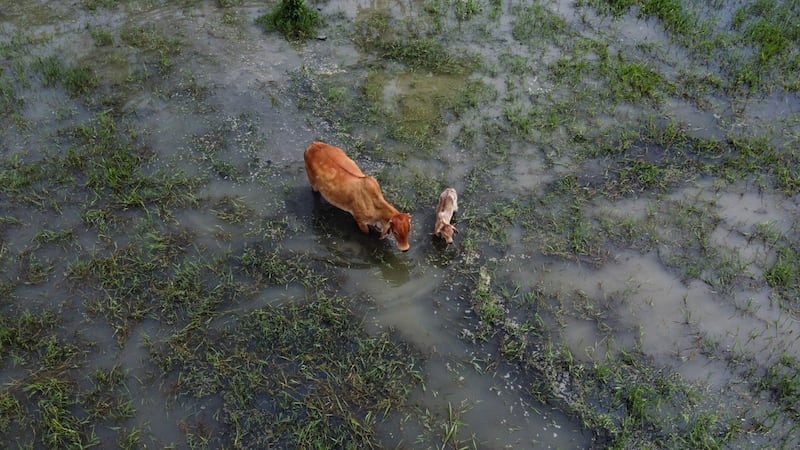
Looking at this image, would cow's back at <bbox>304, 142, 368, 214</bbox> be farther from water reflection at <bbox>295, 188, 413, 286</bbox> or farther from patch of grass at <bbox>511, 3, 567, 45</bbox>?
patch of grass at <bbox>511, 3, 567, 45</bbox>

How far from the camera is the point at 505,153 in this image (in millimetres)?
7512

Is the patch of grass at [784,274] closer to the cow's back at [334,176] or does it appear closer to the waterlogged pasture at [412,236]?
the waterlogged pasture at [412,236]

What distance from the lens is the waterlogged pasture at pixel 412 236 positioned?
16.2 ft

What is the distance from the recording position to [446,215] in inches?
246

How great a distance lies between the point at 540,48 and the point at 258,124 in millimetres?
4998

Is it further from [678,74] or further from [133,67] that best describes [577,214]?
[133,67]

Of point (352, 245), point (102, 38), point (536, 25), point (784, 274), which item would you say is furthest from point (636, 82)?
point (102, 38)

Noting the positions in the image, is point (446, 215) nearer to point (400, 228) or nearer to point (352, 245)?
point (400, 228)

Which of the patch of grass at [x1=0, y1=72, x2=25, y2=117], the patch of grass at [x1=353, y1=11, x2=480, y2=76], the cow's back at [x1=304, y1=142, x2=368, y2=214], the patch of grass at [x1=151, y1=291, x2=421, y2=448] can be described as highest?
the patch of grass at [x1=353, y1=11, x2=480, y2=76]

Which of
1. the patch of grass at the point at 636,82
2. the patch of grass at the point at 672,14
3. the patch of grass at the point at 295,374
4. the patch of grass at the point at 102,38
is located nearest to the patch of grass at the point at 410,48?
the patch of grass at the point at 636,82

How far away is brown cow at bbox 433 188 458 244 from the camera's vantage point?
6160mm

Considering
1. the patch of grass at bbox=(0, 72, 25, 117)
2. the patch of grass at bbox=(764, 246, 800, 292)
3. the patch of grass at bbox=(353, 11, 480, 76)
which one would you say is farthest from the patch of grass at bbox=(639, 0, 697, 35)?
the patch of grass at bbox=(0, 72, 25, 117)

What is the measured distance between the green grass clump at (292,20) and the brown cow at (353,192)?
162 inches

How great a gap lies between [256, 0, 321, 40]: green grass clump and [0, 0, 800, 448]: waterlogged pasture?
150 mm
